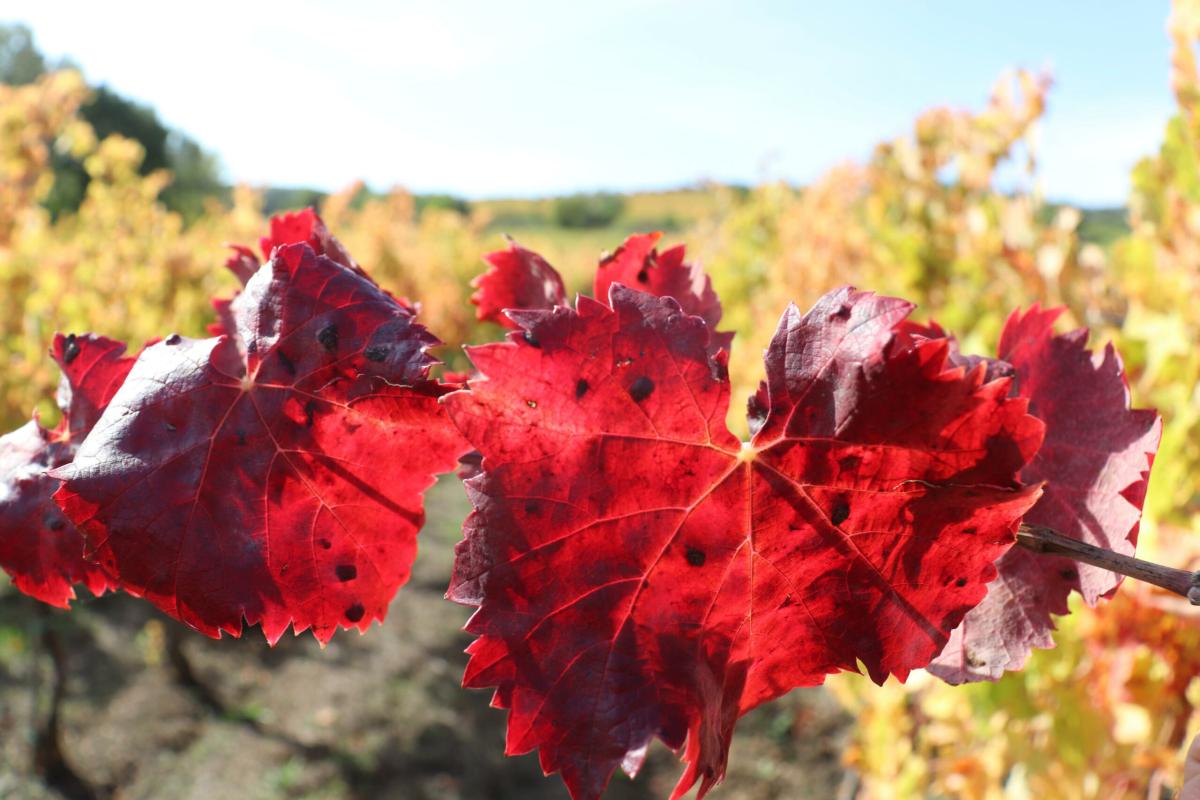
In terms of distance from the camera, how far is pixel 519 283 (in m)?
0.72

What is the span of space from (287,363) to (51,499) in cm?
24

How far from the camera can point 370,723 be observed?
4.82 m

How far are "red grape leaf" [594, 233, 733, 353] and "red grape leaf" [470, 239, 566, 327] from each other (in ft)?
0.13

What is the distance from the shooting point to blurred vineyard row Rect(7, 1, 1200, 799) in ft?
4.93

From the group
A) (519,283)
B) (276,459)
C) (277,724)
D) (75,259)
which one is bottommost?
(277,724)

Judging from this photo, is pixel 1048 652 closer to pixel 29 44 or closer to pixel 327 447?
pixel 327 447

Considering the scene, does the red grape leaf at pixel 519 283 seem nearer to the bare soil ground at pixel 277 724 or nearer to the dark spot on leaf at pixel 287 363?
the dark spot on leaf at pixel 287 363

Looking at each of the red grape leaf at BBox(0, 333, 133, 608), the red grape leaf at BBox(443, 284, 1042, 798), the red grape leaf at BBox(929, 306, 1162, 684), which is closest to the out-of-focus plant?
the red grape leaf at BBox(0, 333, 133, 608)

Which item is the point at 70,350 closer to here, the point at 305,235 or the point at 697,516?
the point at 305,235

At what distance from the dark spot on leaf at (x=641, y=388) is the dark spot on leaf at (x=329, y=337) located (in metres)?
0.20

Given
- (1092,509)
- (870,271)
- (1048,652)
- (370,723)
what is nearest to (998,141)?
(870,271)

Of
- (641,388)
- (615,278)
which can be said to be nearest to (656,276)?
(615,278)

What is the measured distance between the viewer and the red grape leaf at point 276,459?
0.54 metres

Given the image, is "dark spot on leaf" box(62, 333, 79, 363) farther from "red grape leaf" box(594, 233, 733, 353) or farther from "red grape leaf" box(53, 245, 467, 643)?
"red grape leaf" box(594, 233, 733, 353)
